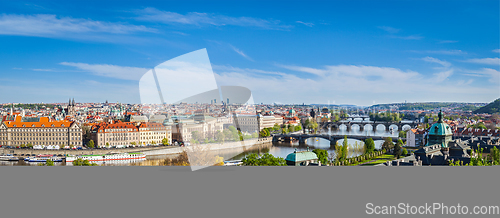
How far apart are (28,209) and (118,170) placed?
1.70 m

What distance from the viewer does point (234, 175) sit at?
13.0ft

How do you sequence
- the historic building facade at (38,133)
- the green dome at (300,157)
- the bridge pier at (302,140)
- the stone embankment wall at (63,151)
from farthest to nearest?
1. the bridge pier at (302,140)
2. the historic building facade at (38,133)
3. the stone embankment wall at (63,151)
4. the green dome at (300,157)

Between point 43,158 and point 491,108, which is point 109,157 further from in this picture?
point 491,108

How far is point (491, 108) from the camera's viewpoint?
46.7ft

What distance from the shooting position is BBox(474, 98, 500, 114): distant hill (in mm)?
13680

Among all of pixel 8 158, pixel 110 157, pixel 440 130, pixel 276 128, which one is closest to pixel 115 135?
pixel 110 157

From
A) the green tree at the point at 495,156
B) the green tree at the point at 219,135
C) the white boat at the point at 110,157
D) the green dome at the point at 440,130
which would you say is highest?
the green dome at the point at 440,130

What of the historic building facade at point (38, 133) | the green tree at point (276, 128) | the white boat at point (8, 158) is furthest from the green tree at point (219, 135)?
the green tree at point (276, 128)

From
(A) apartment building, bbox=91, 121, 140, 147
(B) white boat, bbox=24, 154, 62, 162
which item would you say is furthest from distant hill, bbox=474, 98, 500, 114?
(B) white boat, bbox=24, 154, 62, 162

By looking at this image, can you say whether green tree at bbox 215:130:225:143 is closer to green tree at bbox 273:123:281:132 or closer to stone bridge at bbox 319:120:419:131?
green tree at bbox 273:123:281:132

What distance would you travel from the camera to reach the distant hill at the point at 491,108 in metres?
13.7

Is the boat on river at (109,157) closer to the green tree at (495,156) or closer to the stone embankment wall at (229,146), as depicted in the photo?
the stone embankment wall at (229,146)

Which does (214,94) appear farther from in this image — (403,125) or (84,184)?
(403,125)

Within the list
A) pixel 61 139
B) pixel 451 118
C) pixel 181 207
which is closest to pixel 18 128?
pixel 61 139
